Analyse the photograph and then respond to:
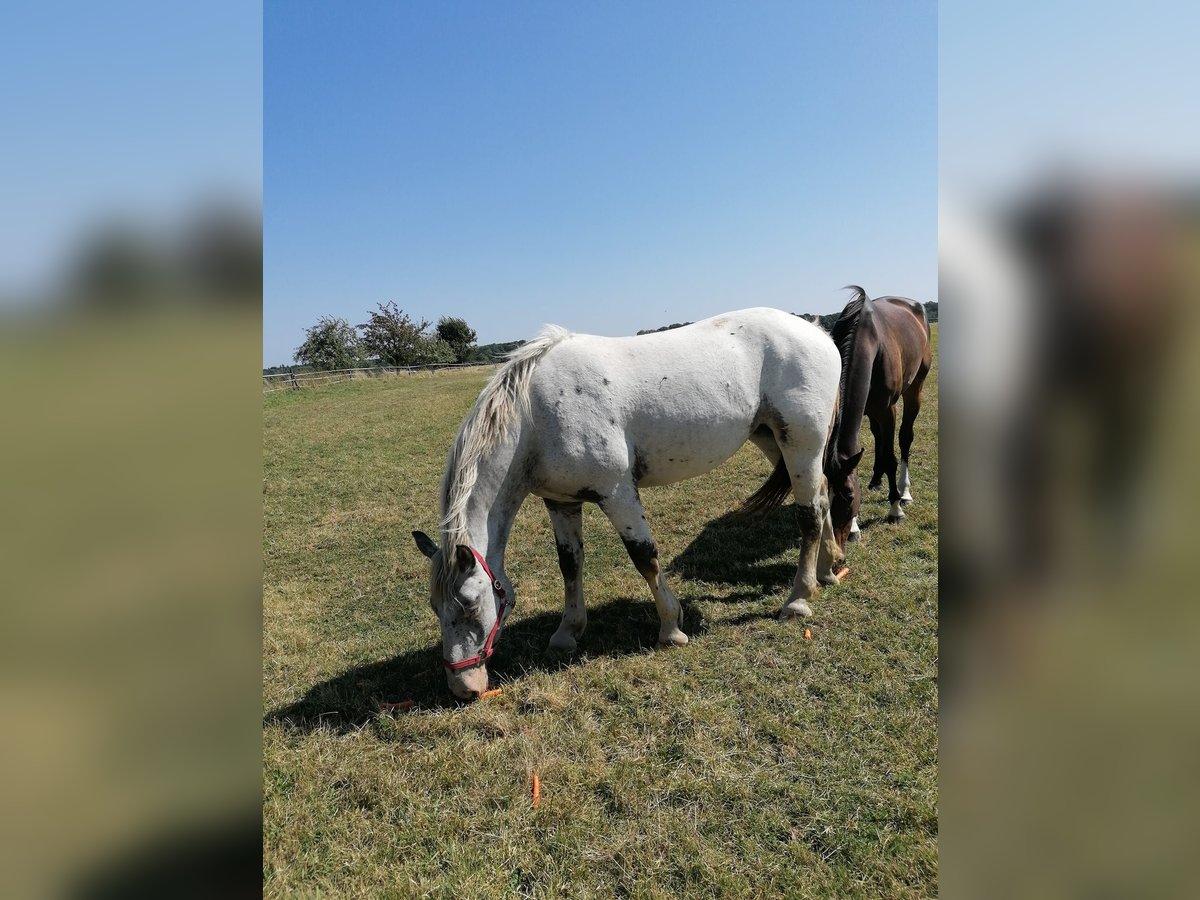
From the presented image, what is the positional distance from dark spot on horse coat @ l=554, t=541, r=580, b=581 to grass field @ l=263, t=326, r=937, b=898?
482 mm

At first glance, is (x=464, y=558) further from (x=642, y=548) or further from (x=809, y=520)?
(x=809, y=520)

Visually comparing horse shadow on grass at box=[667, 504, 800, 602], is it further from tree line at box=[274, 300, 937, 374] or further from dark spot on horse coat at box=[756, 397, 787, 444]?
tree line at box=[274, 300, 937, 374]

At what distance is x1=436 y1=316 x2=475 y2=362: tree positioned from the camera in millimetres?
56106

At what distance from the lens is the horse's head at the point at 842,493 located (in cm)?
433

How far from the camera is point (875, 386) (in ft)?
16.7
